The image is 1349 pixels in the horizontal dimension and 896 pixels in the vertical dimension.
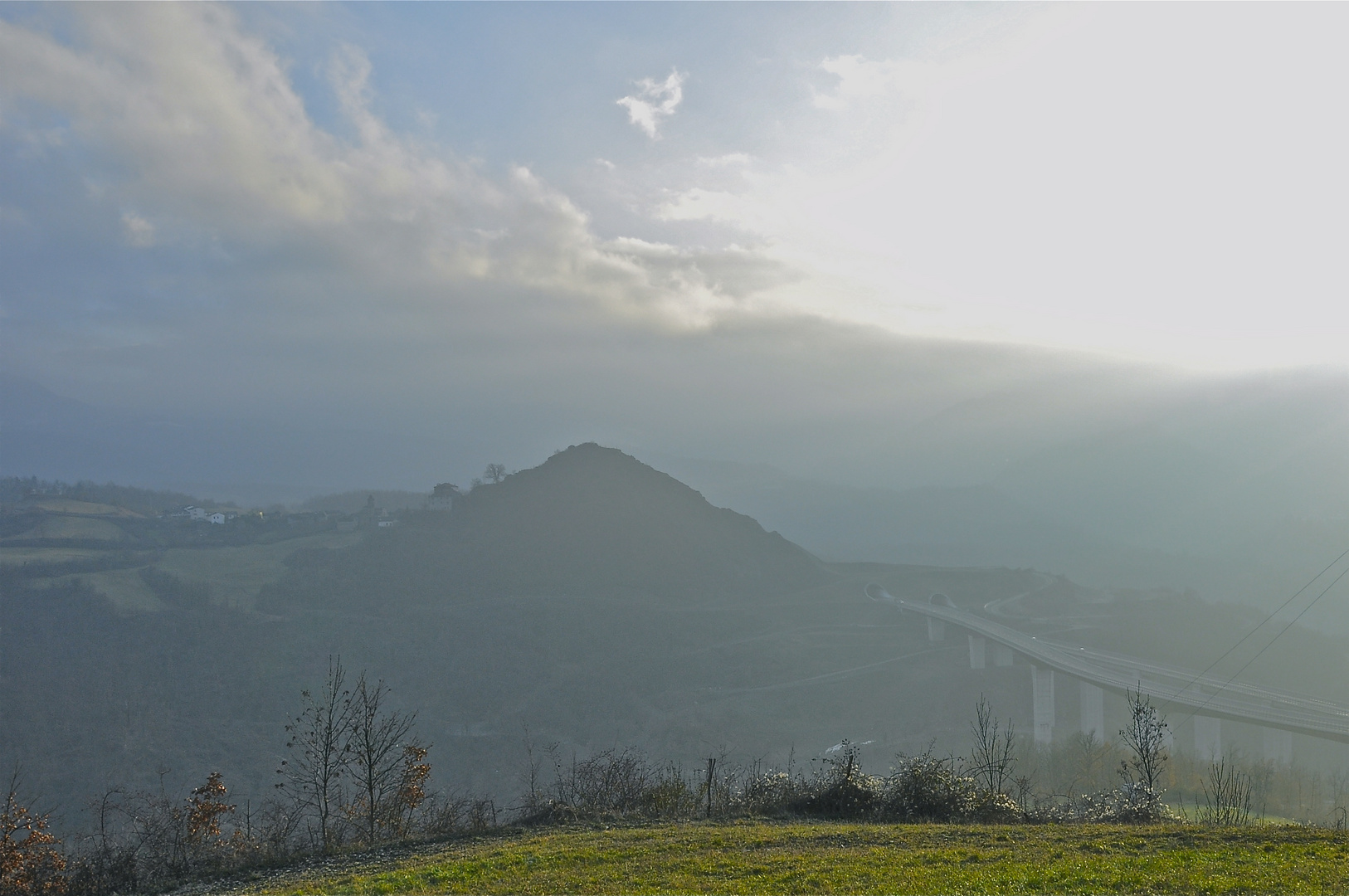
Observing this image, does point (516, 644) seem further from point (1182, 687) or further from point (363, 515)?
point (1182, 687)

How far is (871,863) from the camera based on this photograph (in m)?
10.9

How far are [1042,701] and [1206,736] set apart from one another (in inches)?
527

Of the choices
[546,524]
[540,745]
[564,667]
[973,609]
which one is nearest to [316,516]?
[546,524]

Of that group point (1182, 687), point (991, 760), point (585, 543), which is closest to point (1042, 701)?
point (1182, 687)

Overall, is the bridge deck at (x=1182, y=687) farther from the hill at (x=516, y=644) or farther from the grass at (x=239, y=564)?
the grass at (x=239, y=564)

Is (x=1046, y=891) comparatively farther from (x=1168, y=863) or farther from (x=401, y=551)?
(x=401, y=551)

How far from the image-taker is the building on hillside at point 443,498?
366ft

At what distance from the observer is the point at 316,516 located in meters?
114

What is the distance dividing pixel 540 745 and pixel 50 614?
5240 centimetres

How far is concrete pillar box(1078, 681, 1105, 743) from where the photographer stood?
6000 centimetres

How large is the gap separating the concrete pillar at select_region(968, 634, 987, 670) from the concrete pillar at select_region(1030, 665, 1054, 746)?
6.88m

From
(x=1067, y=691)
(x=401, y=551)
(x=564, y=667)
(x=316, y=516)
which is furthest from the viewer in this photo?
(x=316, y=516)

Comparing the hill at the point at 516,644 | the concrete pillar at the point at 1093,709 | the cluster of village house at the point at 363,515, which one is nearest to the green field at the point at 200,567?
the hill at the point at 516,644

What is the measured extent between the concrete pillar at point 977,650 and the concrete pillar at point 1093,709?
11.8m
